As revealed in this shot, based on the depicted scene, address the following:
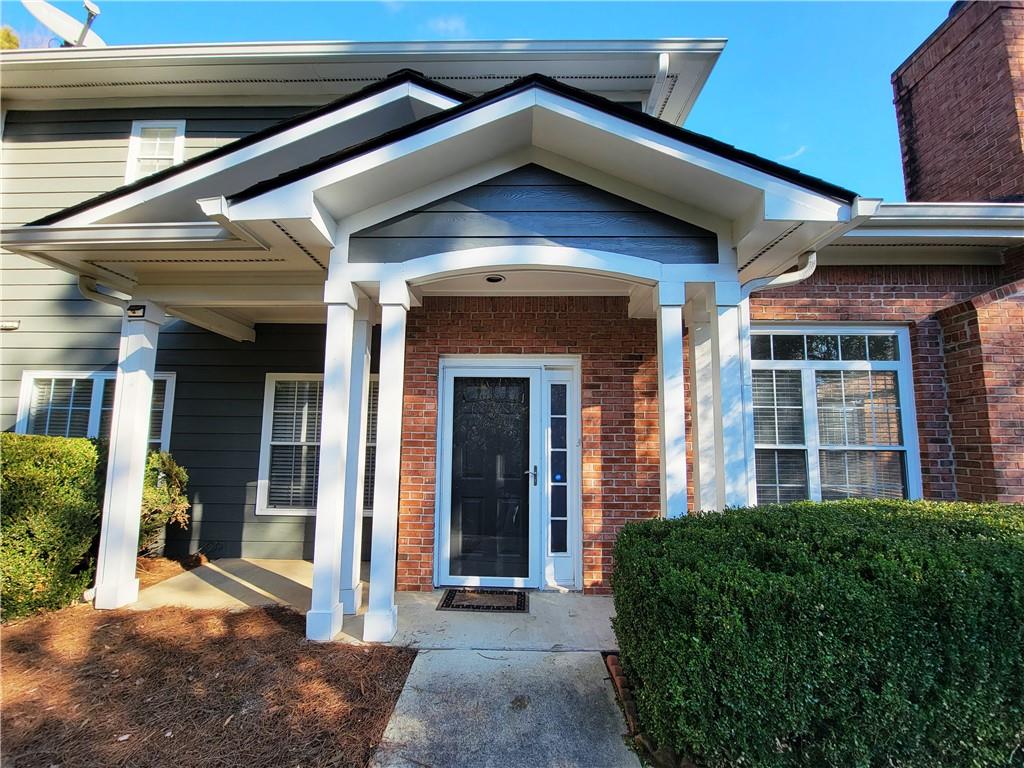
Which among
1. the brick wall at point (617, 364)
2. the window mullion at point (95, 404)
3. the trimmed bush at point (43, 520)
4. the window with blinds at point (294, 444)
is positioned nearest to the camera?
the trimmed bush at point (43, 520)

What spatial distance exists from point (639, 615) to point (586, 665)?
3.61ft

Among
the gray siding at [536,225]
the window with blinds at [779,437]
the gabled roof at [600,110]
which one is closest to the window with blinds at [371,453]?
the gray siding at [536,225]

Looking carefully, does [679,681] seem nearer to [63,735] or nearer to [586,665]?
[586,665]

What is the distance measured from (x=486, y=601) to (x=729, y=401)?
270 centimetres

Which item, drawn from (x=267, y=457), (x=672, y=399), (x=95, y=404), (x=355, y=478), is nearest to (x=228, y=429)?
(x=267, y=457)

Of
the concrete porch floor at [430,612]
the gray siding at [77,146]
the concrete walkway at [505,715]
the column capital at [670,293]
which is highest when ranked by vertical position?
the gray siding at [77,146]

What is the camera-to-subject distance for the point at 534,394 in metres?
4.58

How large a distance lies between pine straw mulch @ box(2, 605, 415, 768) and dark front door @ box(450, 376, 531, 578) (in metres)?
1.42

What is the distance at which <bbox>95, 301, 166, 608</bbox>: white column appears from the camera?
3928 mm

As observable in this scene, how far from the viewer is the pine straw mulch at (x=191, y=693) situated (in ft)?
7.33

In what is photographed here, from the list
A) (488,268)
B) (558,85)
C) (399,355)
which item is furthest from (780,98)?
(399,355)

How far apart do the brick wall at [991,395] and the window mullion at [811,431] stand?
1.27 meters

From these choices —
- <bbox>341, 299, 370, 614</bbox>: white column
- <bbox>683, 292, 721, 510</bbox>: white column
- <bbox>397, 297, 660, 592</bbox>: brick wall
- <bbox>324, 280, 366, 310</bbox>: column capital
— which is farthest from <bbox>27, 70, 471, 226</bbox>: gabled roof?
<bbox>683, 292, 721, 510</bbox>: white column

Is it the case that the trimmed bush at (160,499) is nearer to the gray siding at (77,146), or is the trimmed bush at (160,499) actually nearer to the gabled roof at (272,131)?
the gabled roof at (272,131)
